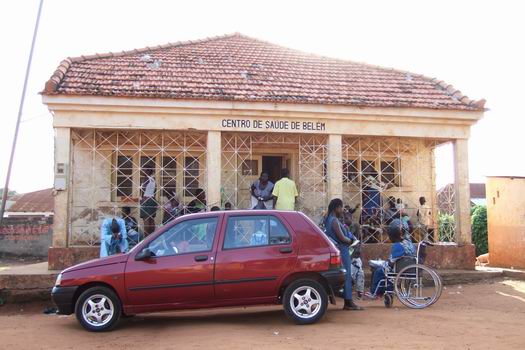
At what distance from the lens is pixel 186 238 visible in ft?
23.2

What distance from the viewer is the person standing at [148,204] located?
11.4m

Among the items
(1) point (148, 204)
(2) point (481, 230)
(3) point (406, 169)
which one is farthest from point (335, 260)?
(2) point (481, 230)

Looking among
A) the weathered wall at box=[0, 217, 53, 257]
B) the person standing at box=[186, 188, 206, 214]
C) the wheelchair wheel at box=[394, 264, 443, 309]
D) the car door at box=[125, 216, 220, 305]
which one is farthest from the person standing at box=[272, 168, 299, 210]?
the weathered wall at box=[0, 217, 53, 257]

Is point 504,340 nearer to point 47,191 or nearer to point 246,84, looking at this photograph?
point 246,84

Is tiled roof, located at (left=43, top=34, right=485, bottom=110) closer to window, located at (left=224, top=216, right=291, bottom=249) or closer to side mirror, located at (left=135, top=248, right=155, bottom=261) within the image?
window, located at (left=224, top=216, right=291, bottom=249)

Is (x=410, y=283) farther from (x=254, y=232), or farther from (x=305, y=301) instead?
(x=254, y=232)

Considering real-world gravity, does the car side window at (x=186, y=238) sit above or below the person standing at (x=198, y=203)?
below

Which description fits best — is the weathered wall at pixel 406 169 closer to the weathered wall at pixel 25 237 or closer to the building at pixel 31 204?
the weathered wall at pixel 25 237

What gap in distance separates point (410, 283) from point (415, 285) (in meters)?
0.08

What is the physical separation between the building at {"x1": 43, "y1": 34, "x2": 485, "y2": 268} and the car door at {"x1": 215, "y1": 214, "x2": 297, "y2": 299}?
408cm

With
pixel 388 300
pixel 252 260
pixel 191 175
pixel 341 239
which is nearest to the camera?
pixel 252 260

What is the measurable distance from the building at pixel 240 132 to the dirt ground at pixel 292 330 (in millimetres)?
3369

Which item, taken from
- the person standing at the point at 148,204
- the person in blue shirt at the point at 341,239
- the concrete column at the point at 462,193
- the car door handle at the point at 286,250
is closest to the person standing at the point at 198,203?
the person standing at the point at 148,204

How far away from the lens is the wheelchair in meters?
8.12
